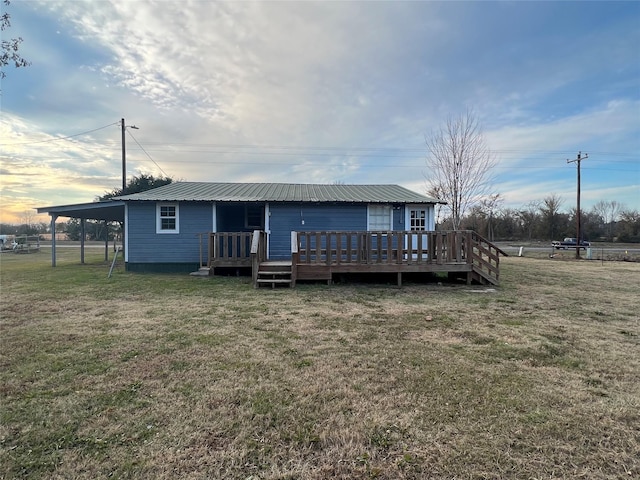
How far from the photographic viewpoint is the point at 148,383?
2857 millimetres

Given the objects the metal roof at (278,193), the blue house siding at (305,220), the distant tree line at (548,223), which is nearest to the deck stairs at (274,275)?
the blue house siding at (305,220)

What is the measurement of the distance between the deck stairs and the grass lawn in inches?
95.6

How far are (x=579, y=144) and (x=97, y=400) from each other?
2886 cm

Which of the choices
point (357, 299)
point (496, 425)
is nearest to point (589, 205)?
point (357, 299)

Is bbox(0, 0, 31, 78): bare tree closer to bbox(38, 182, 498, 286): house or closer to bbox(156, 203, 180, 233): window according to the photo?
bbox(38, 182, 498, 286): house

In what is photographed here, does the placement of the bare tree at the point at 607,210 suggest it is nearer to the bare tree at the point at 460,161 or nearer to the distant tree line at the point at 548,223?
the distant tree line at the point at 548,223

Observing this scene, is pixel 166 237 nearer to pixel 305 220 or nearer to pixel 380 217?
pixel 305 220

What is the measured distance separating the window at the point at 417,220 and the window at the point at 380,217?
2.67ft

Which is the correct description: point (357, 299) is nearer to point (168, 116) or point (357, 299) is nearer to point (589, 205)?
point (168, 116)

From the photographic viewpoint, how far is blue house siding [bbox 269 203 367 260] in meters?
11.2

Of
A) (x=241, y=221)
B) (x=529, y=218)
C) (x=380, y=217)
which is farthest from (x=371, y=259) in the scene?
(x=529, y=218)

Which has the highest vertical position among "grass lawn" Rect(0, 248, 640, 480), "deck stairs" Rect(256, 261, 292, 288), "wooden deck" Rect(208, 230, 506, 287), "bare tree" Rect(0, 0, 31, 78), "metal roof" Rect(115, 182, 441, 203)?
"bare tree" Rect(0, 0, 31, 78)

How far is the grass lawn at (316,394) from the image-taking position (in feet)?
6.18

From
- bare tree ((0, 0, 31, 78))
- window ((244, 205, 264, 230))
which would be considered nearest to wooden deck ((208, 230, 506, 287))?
window ((244, 205, 264, 230))
